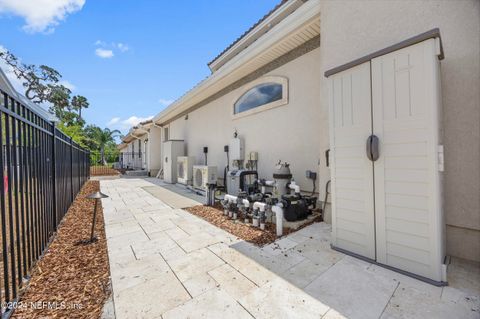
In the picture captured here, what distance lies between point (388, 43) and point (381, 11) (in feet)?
1.65

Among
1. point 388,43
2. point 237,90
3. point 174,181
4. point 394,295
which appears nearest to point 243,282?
point 394,295

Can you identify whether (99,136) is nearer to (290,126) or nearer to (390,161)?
(290,126)

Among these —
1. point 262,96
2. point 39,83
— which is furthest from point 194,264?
point 39,83

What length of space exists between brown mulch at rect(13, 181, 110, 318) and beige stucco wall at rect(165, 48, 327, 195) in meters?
3.47

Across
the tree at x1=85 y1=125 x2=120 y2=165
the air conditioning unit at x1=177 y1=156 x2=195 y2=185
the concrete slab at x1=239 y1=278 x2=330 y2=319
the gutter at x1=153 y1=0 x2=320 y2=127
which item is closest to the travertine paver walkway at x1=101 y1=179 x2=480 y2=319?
the concrete slab at x1=239 y1=278 x2=330 y2=319

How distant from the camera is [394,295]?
67.1 inches

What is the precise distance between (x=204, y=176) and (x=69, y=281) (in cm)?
467

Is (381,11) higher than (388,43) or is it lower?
higher

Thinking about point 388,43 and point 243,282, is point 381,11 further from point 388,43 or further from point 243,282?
point 243,282

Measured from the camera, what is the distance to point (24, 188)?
6.86ft

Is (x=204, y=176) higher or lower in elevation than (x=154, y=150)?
lower

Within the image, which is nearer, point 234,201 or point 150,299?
point 150,299

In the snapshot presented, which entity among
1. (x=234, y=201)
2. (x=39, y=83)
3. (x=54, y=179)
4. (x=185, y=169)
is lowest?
(x=234, y=201)

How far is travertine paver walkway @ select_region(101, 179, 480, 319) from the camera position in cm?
154
